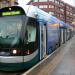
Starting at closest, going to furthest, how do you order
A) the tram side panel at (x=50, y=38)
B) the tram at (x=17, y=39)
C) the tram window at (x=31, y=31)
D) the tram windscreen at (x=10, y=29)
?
the tram at (x=17, y=39), the tram windscreen at (x=10, y=29), the tram window at (x=31, y=31), the tram side panel at (x=50, y=38)

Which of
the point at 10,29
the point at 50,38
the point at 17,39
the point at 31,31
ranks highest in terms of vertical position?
the point at 10,29

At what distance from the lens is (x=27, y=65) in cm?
1330

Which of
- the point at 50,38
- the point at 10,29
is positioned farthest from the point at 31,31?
the point at 50,38

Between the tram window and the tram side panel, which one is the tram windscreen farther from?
the tram side panel

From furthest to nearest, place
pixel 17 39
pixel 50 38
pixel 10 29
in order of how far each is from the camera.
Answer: pixel 50 38, pixel 10 29, pixel 17 39

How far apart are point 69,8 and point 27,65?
145770 millimetres

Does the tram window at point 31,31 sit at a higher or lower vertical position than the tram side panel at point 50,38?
higher

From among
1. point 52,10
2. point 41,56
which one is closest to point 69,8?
point 52,10

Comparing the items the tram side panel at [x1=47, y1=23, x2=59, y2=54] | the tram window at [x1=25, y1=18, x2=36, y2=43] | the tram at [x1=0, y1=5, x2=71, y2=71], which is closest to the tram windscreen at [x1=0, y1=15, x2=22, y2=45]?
the tram at [x1=0, y1=5, x2=71, y2=71]

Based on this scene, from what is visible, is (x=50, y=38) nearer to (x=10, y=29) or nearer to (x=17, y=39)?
(x=10, y=29)

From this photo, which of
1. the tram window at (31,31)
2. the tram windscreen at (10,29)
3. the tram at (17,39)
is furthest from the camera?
the tram window at (31,31)

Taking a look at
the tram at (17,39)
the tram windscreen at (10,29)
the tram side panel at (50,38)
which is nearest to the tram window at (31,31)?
the tram at (17,39)

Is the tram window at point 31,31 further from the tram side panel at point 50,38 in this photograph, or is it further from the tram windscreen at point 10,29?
the tram side panel at point 50,38

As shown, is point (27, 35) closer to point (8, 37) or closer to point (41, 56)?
point (8, 37)
